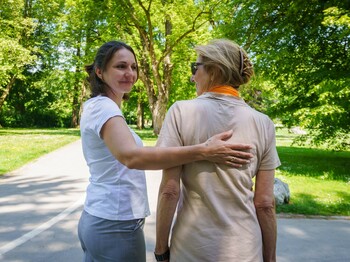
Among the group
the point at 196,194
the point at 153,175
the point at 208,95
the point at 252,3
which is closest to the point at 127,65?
the point at 208,95

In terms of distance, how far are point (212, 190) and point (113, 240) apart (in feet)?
2.08

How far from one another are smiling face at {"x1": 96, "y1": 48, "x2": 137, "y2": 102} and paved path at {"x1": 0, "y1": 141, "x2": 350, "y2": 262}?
2983 millimetres

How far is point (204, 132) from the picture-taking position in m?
1.91

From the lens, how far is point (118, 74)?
227 cm

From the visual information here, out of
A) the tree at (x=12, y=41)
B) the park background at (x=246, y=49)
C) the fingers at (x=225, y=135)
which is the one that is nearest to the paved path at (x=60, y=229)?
the park background at (x=246, y=49)

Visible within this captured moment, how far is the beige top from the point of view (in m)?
1.89

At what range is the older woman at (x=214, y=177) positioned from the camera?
1.90 meters

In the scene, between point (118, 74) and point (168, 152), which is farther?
point (118, 74)

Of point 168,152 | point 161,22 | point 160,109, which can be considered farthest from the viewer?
point 160,109

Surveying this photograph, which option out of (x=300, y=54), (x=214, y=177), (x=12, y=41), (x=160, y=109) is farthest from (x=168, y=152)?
(x=12, y=41)

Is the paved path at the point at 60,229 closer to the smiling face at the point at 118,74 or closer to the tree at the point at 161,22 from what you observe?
the smiling face at the point at 118,74

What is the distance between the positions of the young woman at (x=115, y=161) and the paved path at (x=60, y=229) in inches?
107

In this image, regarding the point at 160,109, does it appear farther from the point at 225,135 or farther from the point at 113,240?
the point at 225,135

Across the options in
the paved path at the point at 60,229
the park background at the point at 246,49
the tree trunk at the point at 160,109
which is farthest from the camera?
the tree trunk at the point at 160,109
